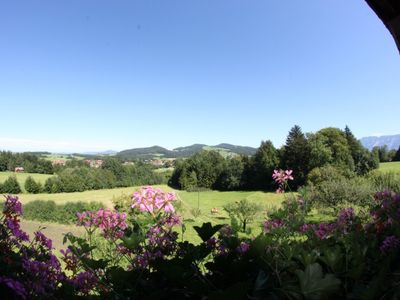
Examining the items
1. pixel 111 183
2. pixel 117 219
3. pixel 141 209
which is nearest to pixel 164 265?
pixel 141 209

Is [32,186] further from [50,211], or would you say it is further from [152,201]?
[152,201]

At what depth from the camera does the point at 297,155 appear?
44.9 meters

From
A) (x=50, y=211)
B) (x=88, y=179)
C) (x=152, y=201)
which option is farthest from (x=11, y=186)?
(x=152, y=201)

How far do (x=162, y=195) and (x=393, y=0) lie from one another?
1293 millimetres

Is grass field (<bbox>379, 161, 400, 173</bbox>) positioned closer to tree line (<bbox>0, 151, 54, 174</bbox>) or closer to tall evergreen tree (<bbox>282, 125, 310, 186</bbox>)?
tall evergreen tree (<bbox>282, 125, 310, 186</bbox>)

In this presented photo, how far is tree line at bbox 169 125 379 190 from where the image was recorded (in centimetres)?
4359

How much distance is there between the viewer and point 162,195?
1620 millimetres

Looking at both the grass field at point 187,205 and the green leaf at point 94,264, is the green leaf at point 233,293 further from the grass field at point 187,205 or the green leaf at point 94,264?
the grass field at point 187,205

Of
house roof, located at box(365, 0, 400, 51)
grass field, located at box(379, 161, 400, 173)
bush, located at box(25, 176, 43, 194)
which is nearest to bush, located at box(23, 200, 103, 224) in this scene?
bush, located at box(25, 176, 43, 194)

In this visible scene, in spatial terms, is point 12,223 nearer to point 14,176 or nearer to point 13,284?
point 13,284

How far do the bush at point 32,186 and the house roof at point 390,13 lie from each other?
1674 inches

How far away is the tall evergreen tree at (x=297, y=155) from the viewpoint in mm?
43656

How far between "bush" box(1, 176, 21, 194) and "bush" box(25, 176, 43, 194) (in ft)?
3.17

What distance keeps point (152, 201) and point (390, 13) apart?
4.32ft
